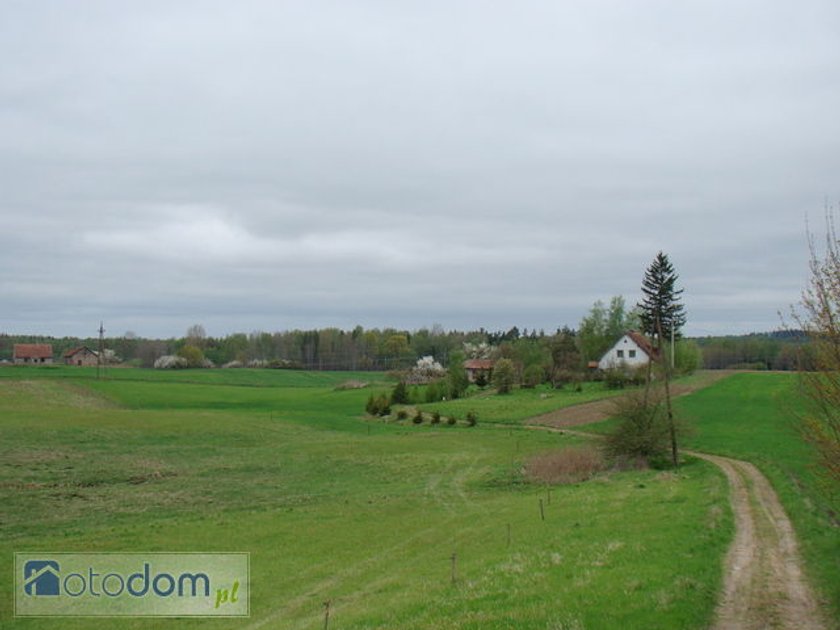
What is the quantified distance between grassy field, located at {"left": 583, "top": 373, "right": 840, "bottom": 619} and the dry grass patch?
149 inches

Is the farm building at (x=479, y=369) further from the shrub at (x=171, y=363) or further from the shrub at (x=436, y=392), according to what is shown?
the shrub at (x=171, y=363)

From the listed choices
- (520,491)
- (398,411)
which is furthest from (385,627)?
(398,411)

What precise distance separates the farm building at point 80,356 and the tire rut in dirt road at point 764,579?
608 ft

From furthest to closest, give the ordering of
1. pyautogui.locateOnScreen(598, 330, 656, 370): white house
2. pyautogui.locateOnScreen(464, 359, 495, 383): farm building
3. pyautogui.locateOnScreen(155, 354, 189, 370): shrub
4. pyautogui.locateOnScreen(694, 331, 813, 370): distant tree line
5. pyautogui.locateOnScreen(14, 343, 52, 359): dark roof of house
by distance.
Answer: pyautogui.locateOnScreen(14, 343, 52, 359): dark roof of house < pyautogui.locateOnScreen(155, 354, 189, 370): shrub < pyautogui.locateOnScreen(694, 331, 813, 370): distant tree line < pyautogui.locateOnScreen(464, 359, 495, 383): farm building < pyautogui.locateOnScreen(598, 330, 656, 370): white house

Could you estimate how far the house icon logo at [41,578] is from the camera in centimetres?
2102

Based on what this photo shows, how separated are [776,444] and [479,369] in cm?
8164

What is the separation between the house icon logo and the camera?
68.9 feet

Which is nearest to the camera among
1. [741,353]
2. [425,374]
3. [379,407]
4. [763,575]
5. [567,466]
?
[763,575]

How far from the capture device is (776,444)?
45.1 m

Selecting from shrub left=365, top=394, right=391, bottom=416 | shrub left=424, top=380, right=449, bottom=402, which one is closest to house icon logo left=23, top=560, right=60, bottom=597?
shrub left=365, top=394, right=391, bottom=416

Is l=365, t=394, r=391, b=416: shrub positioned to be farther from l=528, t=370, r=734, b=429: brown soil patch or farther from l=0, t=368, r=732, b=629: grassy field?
l=528, t=370, r=734, b=429: brown soil patch

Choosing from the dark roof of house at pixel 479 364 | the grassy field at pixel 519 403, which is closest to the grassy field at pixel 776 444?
the grassy field at pixel 519 403

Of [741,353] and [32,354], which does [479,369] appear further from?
[32,354]

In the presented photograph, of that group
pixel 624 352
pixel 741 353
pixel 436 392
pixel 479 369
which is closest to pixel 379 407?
pixel 436 392
